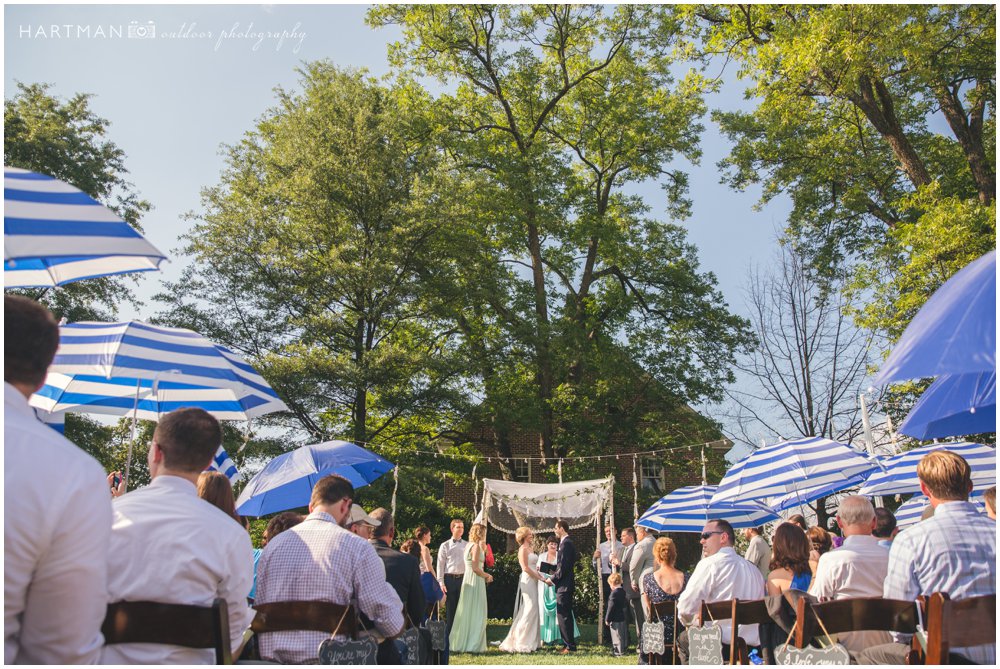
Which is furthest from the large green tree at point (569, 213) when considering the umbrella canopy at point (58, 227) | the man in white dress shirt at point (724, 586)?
the umbrella canopy at point (58, 227)

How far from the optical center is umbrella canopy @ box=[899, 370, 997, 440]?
4730 millimetres

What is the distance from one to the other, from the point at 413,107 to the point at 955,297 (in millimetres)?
24966

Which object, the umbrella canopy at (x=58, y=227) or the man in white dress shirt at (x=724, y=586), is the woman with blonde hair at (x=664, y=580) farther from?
the umbrella canopy at (x=58, y=227)

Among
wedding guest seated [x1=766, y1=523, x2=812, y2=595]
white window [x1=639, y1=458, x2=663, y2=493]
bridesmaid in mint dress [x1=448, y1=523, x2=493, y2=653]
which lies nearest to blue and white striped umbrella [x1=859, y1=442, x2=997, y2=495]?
wedding guest seated [x1=766, y1=523, x2=812, y2=595]

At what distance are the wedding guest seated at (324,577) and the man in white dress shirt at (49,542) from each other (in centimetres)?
180

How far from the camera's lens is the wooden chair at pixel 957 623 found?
346 centimetres

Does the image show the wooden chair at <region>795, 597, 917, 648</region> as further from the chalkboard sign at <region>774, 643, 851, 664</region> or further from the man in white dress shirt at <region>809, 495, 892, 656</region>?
the man in white dress shirt at <region>809, 495, 892, 656</region>

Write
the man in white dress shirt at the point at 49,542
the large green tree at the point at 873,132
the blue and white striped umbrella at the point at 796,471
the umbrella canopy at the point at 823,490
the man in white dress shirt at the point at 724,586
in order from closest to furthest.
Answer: the man in white dress shirt at the point at 49,542, the man in white dress shirt at the point at 724,586, the blue and white striped umbrella at the point at 796,471, the umbrella canopy at the point at 823,490, the large green tree at the point at 873,132

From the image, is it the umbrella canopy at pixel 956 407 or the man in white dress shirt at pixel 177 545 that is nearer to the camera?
the man in white dress shirt at pixel 177 545

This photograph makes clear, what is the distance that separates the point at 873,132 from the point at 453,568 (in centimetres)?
1803

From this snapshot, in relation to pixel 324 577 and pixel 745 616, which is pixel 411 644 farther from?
pixel 745 616

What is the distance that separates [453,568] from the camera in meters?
12.8

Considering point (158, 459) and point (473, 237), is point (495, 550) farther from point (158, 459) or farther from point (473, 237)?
point (158, 459)

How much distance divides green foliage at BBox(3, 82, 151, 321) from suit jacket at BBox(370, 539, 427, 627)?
2142 centimetres
